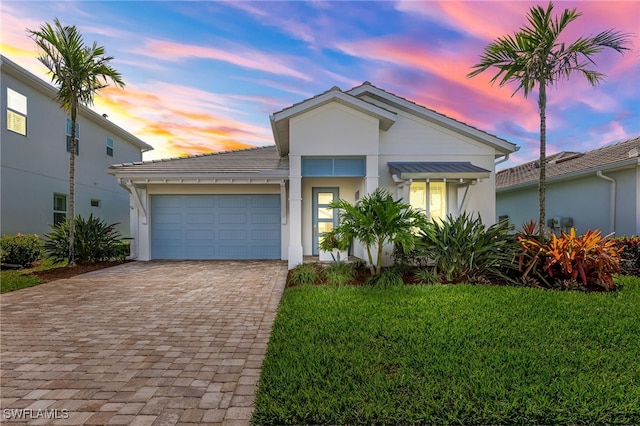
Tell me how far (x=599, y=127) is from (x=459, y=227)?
1249cm

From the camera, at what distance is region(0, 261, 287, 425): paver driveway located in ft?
8.95

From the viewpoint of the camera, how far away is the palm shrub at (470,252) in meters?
7.08

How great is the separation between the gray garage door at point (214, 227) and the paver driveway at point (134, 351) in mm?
4296

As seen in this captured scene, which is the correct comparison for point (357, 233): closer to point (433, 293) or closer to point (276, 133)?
point (433, 293)

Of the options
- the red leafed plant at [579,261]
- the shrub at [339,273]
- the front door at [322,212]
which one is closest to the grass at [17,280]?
the shrub at [339,273]

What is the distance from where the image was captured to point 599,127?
13984 millimetres

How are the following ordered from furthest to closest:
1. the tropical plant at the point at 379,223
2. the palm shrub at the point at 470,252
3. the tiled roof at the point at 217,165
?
the tiled roof at the point at 217,165 < the palm shrub at the point at 470,252 < the tropical plant at the point at 379,223

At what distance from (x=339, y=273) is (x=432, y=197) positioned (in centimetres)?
454

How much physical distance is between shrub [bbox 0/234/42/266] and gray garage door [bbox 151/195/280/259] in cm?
354

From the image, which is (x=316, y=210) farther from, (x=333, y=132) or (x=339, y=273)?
(x=339, y=273)

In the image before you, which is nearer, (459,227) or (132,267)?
(459,227)

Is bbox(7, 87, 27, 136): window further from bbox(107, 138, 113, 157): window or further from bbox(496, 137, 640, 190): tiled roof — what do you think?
bbox(496, 137, 640, 190): tiled roof

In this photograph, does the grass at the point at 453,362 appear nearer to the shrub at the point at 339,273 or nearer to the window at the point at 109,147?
the shrub at the point at 339,273

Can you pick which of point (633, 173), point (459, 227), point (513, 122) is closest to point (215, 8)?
point (459, 227)
